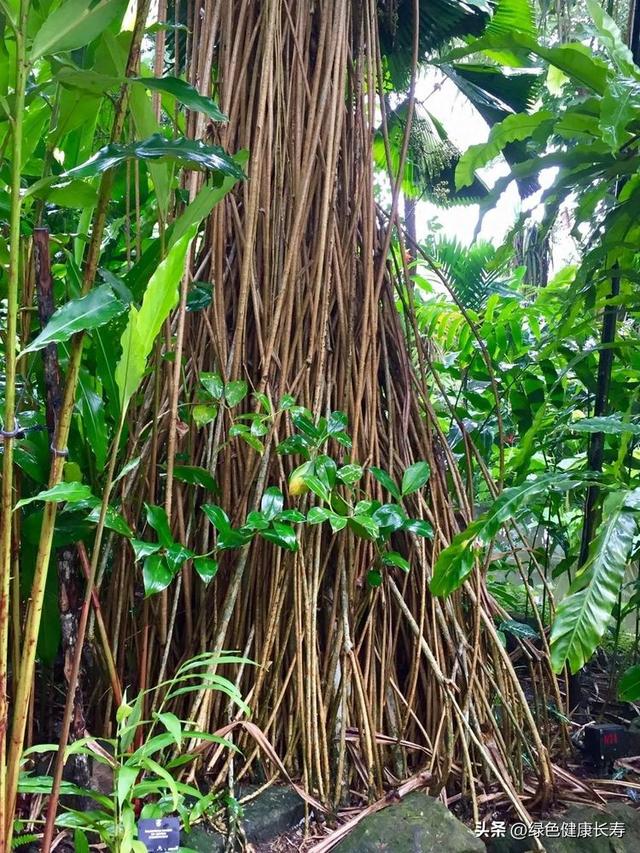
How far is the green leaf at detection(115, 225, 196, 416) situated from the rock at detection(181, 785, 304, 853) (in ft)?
2.21

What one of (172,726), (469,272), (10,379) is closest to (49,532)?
(10,379)

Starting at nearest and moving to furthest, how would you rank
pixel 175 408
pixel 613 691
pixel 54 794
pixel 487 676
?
pixel 54 794
pixel 175 408
pixel 487 676
pixel 613 691

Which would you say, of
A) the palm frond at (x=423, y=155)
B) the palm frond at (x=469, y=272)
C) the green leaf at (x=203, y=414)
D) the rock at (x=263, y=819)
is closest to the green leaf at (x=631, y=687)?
the rock at (x=263, y=819)

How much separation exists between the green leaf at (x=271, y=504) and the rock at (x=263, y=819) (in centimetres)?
45

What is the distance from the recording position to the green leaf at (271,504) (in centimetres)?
102

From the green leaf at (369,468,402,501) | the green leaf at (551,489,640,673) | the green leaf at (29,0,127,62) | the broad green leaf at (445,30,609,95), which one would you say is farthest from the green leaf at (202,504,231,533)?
the broad green leaf at (445,30,609,95)

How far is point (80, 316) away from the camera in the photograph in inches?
26.2

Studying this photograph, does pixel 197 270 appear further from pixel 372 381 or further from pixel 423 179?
pixel 423 179

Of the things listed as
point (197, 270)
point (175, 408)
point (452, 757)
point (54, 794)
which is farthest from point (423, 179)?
point (54, 794)

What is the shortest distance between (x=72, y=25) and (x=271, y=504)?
670mm

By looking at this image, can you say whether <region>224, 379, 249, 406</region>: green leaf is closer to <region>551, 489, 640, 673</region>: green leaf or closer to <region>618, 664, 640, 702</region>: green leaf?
<region>551, 489, 640, 673</region>: green leaf

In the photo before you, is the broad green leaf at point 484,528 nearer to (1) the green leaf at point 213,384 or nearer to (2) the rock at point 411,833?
(2) the rock at point 411,833

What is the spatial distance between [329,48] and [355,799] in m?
1.40

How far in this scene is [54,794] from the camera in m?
0.67
